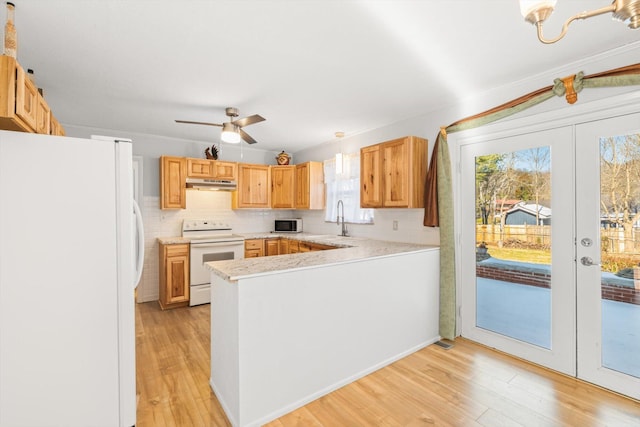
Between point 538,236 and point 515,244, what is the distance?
0.21m

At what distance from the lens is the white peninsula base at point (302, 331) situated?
1853mm

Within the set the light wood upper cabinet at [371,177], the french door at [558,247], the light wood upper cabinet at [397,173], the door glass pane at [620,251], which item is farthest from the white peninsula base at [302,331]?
the door glass pane at [620,251]

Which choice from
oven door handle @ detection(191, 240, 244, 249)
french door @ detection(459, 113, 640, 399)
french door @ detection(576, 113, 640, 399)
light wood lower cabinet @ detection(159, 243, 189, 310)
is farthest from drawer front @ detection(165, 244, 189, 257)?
french door @ detection(576, 113, 640, 399)

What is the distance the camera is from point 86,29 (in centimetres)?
188

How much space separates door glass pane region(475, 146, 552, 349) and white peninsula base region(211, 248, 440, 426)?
2.79ft

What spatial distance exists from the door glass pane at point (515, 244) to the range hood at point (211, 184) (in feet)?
11.7

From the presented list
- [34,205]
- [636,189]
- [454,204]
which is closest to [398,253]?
[454,204]

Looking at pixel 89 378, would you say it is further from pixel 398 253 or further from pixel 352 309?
pixel 398 253

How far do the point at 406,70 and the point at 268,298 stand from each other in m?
2.12

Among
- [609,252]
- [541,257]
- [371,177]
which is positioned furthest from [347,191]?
[609,252]

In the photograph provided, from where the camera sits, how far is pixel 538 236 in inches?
103

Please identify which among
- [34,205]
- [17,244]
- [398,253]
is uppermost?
[34,205]

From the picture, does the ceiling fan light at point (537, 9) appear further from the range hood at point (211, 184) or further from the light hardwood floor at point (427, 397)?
the range hood at point (211, 184)

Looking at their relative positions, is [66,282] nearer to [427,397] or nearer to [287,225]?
[427,397]
